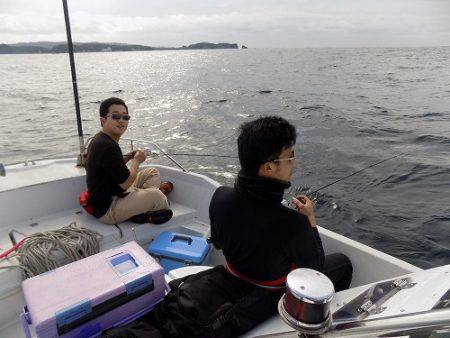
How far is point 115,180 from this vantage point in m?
3.67

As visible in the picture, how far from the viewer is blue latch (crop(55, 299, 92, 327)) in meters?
1.70

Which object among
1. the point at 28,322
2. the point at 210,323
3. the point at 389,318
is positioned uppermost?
the point at 389,318

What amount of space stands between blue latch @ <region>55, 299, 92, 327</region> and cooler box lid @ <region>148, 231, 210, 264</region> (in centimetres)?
155

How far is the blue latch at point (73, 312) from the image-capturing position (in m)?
1.70

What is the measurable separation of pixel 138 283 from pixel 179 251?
1393 mm

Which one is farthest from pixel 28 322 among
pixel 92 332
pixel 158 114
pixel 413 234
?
pixel 158 114

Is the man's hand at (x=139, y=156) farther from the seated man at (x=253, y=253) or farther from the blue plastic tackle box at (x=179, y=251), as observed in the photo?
the seated man at (x=253, y=253)

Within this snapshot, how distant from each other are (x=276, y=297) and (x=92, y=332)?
97 cm

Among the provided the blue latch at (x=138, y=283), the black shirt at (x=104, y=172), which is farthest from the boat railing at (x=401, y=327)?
the black shirt at (x=104, y=172)

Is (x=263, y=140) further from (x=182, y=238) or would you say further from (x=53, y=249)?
(x=53, y=249)

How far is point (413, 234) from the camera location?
5.15m

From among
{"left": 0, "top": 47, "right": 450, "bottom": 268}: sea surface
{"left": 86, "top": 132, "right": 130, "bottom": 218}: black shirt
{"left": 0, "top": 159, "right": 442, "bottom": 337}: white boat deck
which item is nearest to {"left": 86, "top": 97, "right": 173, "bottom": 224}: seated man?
{"left": 86, "top": 132, "right": 130, "bottom": 218}: black shirt

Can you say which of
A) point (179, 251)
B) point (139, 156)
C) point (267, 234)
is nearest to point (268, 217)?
point (267, 234)

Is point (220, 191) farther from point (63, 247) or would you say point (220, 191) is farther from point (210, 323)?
point (63, 247)
